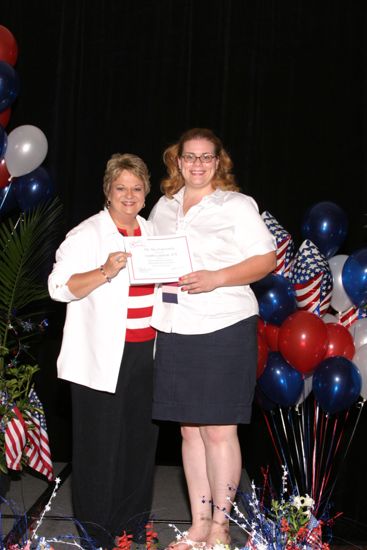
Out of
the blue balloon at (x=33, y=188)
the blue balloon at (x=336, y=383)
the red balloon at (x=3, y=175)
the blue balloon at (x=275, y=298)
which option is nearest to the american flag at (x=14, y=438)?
the blue balloon at (x=33, y=188)

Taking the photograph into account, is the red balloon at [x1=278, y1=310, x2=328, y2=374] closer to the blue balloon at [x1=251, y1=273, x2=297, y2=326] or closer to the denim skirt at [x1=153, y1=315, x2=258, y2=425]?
the blue balloon at [x1=251, y1=273, x2=297, y2=326]

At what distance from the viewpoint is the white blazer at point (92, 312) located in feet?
9.29

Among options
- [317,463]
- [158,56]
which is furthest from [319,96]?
[317,463]

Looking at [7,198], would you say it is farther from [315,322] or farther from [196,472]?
[196,472]

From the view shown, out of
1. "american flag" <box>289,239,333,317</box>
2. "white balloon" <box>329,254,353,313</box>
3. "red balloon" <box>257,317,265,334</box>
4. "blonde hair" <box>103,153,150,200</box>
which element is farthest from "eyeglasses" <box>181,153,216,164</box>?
"white balloon" <box>329,254,353,313</box>

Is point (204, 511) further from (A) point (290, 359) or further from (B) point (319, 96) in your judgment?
(B) point (319, 96)

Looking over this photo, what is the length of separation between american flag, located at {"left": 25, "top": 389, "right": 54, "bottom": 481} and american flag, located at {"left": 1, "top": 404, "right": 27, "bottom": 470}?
0.17 m

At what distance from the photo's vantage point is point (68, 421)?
187 inches

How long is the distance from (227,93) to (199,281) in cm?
214

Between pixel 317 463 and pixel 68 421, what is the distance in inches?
61.4

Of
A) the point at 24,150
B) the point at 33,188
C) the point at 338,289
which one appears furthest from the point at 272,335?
the point at 24,150

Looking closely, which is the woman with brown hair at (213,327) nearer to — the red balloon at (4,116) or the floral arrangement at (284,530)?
the floral arrangement at (284,530)

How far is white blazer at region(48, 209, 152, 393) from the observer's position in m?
2.83

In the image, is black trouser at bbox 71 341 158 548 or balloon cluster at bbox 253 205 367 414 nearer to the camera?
black trouser at bbox 71 341 158 548
